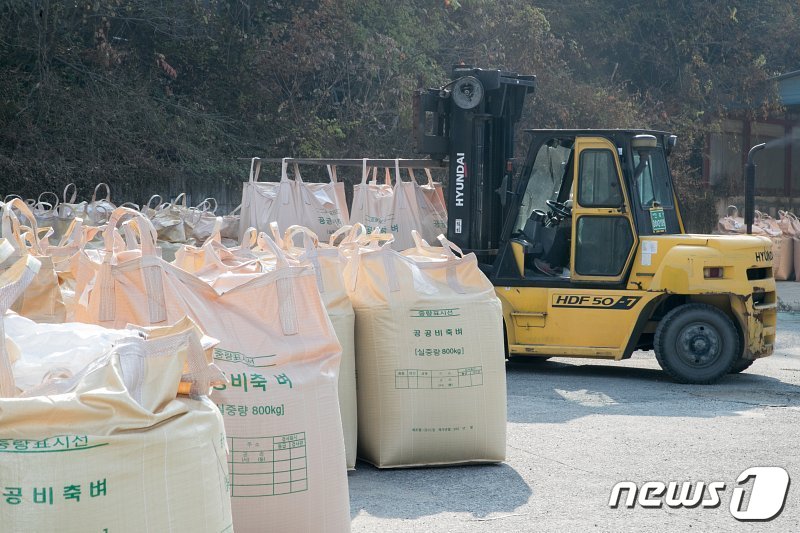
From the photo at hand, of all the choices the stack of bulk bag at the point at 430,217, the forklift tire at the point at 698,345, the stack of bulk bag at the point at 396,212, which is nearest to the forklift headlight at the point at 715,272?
the forklift tire at the point at 698,345

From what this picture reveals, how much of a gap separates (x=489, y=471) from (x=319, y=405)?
1.92 m

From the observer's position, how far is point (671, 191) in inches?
401

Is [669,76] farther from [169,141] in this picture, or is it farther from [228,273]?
[228,273]

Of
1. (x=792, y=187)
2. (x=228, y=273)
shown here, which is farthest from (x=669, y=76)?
(x=228, y=273)

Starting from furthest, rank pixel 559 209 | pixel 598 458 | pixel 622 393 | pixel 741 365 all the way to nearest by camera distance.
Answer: pixel 741 365
pixel 559 209
pixel 622 393
pixel 598 458

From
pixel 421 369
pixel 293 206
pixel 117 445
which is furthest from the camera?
pixel 293 206

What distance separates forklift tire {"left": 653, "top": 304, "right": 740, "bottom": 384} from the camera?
31.2ft

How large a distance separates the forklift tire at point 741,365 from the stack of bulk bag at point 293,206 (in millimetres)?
3990

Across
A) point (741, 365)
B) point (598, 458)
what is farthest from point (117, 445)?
point (741, 365)

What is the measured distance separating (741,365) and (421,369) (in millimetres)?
5058

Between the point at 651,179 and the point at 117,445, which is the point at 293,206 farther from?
the point at 117,445

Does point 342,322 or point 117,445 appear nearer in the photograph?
point 117,445

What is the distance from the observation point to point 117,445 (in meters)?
2.85

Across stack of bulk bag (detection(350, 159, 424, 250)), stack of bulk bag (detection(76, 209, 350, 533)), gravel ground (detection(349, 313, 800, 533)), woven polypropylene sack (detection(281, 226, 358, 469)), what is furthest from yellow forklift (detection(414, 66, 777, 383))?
stack of bulk bag (detection(76, 209, 350, 533))
